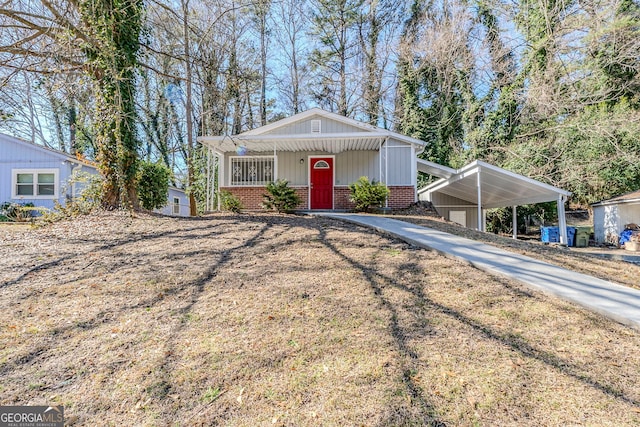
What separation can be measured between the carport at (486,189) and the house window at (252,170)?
20.4 feet

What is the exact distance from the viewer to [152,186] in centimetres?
1045

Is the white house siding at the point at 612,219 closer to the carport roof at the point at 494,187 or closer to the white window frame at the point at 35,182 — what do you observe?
the carport roof at the point at 494,187

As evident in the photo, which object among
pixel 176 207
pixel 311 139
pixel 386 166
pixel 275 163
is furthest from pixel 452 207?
pixel 176 207

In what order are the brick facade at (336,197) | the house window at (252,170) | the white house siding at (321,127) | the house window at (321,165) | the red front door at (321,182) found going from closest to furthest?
1. the white house siding at (321,127)
2. the brick facade at (336,197)
3. the red front door at (321,182)
4. the house window at (321,165)
5. the house window at (252,170)

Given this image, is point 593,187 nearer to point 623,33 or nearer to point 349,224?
point 623,33

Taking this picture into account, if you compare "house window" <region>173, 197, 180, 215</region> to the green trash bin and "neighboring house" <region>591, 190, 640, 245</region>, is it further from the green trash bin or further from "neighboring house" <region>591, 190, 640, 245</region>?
"neighboring house" <region>591, 190, 640, 245</region>

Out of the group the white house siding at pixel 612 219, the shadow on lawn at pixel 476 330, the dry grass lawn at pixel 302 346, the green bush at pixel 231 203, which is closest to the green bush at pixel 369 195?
the green bush at pixel 231 203

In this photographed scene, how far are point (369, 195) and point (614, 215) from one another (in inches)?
497

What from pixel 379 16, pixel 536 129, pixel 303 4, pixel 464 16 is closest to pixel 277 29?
pixel 303 4

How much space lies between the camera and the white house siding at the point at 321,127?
39.7 feet

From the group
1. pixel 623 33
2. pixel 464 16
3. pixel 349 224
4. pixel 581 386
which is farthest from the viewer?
pixel 464 16

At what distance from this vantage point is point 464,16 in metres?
19.0

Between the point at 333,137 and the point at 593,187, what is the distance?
603 inches

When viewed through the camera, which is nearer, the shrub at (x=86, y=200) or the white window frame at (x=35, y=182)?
the shrub at (x=86, y=200)
